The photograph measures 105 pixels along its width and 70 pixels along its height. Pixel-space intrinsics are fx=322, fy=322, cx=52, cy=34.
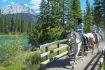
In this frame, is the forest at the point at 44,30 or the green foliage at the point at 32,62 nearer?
the green foliage at the point at 32,62

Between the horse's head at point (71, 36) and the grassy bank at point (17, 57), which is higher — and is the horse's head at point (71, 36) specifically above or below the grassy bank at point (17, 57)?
above

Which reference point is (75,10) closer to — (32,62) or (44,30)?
(44,30)

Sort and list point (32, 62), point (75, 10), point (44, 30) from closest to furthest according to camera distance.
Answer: point (32, 62), point (44, 30), point (75, 10)

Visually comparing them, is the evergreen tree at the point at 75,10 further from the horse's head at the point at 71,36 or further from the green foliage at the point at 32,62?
the horse's head at the point at 71,36

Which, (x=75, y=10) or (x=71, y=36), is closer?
(x=71, y=36)

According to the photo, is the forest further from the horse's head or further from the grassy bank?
the horse's head

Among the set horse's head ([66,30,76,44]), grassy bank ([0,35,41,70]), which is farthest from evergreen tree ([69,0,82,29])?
horse's head ([66,30,76,44])

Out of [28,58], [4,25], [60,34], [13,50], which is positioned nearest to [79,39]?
[28,58]

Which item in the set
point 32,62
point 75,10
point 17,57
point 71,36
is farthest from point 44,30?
point 71,36

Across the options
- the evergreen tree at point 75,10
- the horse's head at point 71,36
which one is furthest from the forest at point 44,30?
the horse's head at point 71,36

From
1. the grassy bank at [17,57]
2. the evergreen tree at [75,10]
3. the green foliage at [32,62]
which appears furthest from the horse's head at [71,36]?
the evergreen tree at [75,10]

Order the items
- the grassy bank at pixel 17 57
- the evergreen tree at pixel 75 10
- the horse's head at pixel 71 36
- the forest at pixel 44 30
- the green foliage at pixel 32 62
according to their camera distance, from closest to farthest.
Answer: the horse's head at pixel 71 36 < the green foliage at pixel 32 62 < the grassy bank at pixel 17 57 < the forest at pixel 44 30 < the evergreen tree at pixel 75 10

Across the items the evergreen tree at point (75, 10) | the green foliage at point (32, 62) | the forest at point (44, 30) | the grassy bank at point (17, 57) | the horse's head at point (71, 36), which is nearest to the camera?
the horse's head at point (71, 36)

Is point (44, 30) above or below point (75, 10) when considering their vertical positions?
below
